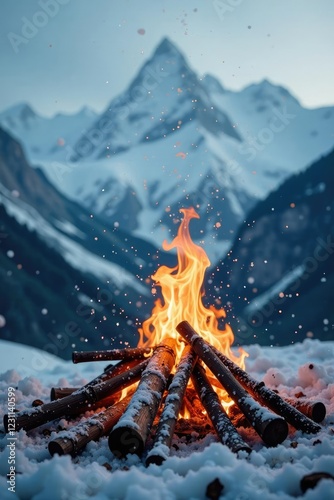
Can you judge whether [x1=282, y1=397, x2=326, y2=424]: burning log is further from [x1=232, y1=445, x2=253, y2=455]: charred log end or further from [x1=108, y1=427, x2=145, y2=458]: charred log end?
[x1=108, y1=427, x2=145, y2=458]: charred log end

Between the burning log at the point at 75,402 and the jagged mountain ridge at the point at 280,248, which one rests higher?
the jagged mountain ridge at the point at 280,248

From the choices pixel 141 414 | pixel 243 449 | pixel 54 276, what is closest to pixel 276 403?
pixel 243 449

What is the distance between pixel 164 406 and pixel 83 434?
0.86 metres

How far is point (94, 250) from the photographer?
4341 cm

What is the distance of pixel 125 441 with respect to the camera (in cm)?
415

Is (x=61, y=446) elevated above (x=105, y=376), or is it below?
below

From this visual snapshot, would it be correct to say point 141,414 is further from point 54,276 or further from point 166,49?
point 166,49

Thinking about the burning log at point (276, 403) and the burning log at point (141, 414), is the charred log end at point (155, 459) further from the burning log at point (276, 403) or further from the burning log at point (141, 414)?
the burning log at point (276, 403)

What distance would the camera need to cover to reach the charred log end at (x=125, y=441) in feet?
13.5

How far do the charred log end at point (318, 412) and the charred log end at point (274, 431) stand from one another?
867 millimetres

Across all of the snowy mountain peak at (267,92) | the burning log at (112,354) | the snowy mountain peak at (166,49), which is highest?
the snowy mountain peak at (166,49)

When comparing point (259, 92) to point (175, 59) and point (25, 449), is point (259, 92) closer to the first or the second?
point (175, 59)

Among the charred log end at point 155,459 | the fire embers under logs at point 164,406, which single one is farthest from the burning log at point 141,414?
the charred log end at point 155,459

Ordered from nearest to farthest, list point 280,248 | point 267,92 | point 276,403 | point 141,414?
point 141,414
point 276,403
point 280,248
point 267,92
